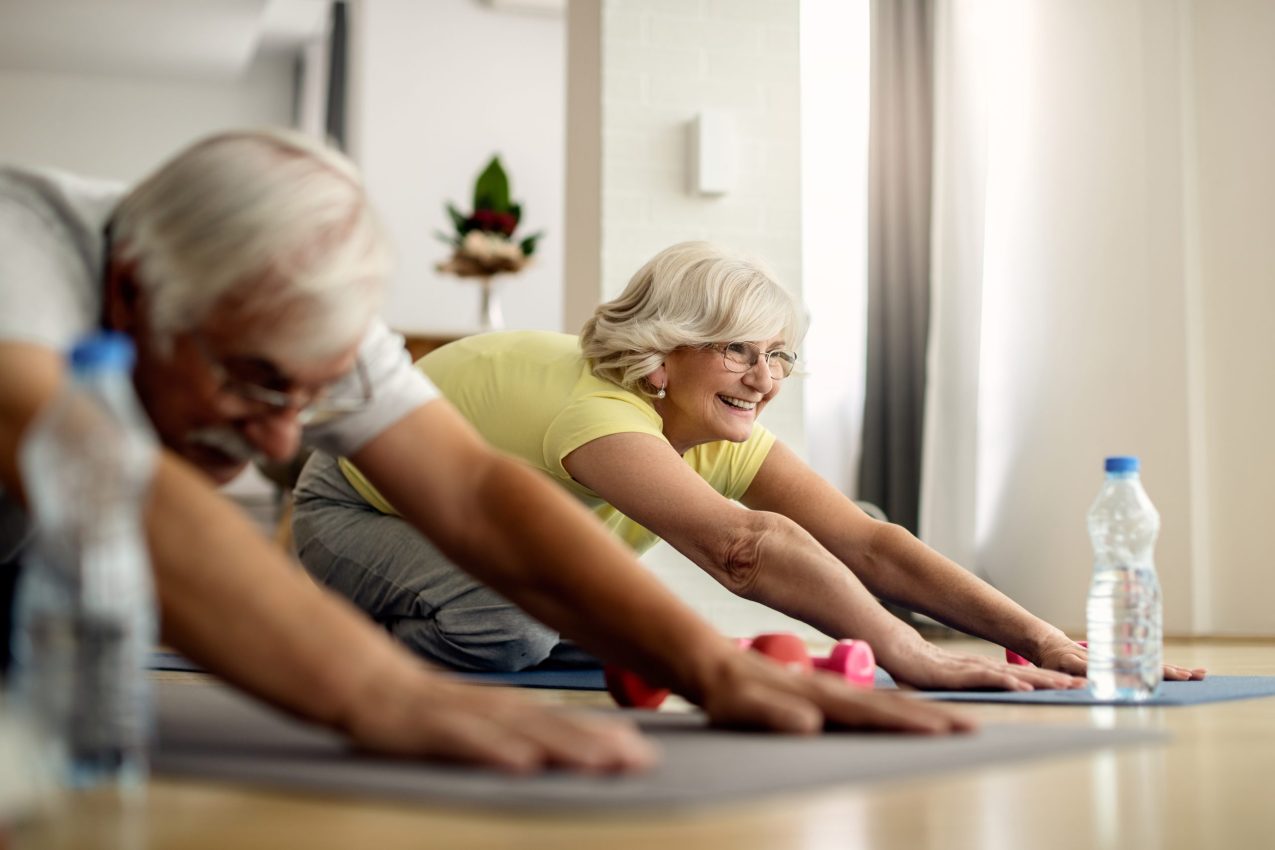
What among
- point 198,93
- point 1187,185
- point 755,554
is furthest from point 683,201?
point 198,93

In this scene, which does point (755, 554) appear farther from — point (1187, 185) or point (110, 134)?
point (110, 134)

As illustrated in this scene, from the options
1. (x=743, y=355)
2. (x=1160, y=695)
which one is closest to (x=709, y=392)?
(x=743, y=355)

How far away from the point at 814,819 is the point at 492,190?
464cm

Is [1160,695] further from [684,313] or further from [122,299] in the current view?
[122,299]

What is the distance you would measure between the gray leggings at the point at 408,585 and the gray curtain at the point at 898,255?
9.97 ft

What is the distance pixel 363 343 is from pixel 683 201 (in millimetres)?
3216

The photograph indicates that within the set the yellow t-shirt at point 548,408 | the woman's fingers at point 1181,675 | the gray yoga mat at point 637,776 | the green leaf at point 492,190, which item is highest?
the green leaf at point 492,190

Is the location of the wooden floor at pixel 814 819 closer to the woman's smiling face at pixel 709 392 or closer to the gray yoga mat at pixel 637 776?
the gray yoga mat at pixel 637 776

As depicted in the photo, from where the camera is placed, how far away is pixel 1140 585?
6.34ft

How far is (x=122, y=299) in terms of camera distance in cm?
115

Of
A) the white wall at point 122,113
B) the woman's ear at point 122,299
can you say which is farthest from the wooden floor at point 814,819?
the white wall at point 122,113

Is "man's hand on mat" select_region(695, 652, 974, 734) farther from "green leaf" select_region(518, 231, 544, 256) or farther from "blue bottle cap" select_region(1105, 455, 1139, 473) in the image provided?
"green leaf" select_region(518, 231, 544, 256)

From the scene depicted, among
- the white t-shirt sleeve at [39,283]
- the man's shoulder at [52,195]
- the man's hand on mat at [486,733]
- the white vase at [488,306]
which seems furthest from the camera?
the white vase at [488,306]

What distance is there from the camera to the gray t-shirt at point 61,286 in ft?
3.48
